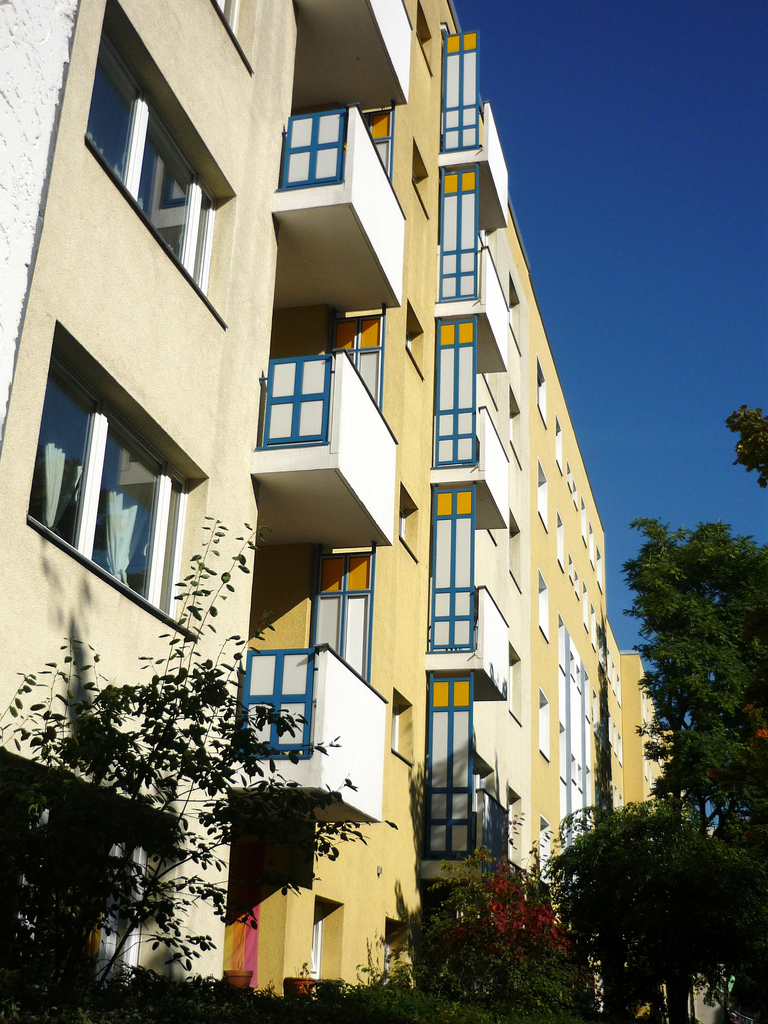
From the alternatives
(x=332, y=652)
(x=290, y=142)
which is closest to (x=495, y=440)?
(x=290, y=142)

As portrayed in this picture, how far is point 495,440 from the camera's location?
786 inches

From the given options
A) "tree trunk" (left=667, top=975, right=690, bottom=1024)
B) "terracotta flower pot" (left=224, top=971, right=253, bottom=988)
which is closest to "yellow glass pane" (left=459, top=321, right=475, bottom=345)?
"terracotta flower pot" (left=224, top=971, right=253, bottom=988)

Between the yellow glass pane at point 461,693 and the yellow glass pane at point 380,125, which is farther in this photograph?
the yellow glass pane at point 461,693

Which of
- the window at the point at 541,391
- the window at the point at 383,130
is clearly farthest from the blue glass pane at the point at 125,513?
the window at the point at 541,391

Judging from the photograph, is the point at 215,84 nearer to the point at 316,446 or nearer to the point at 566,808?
the point at 316,446

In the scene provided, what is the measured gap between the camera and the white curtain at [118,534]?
8820mm

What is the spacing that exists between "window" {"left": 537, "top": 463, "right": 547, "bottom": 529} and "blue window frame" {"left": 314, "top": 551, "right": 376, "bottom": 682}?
17006 mm

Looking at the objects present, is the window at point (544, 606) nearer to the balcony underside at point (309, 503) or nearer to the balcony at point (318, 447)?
the balcony underside at point (309, 503)

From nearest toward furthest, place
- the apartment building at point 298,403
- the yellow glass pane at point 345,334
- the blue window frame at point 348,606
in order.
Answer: the apartment building at point 298,403
the blue window frame at point 348,606
the yellow glass pane at point 345,334

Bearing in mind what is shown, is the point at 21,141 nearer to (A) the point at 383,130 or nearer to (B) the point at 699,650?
(A) the point at 383,130

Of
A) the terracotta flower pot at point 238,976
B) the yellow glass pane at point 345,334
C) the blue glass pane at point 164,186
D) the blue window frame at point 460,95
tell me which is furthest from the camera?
the blue window frame at point 460,95

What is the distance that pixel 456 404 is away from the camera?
1930cm

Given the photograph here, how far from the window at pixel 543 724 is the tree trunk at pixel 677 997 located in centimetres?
733

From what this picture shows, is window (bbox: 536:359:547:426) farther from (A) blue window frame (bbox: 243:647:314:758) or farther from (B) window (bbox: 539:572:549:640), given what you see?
(A) blue window frame (bbox: 243:647:314:758)
